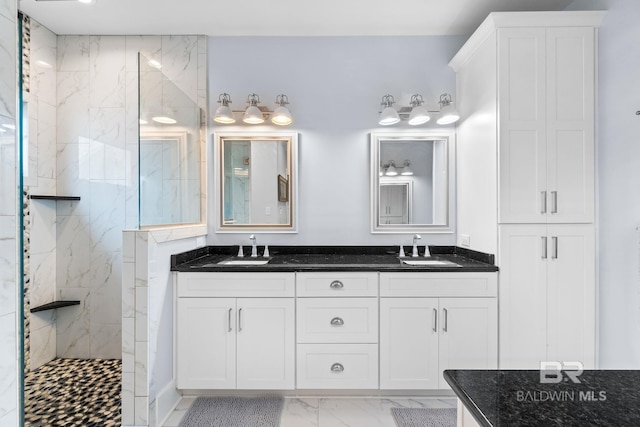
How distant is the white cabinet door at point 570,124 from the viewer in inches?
84.4

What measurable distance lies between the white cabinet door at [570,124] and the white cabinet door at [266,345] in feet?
6.07

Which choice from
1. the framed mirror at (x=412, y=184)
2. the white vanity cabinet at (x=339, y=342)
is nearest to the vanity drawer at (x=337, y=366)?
the white vanity cabinet at (x=339, y=342)

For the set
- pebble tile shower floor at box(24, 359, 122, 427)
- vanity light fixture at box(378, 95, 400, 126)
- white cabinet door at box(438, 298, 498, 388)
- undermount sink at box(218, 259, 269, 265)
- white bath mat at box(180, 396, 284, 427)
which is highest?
vanity light fixture at box(378, 95, 400, 126)

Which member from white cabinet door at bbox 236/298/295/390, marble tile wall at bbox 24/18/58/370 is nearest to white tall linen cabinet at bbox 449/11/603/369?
white cabinet door at bbox 236/298/295/390

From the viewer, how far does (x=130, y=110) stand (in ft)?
9.28

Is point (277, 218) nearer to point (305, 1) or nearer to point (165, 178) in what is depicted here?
point (165, 178)

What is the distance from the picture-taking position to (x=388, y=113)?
2633 mm

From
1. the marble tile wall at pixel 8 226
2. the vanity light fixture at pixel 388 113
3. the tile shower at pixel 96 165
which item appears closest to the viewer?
the marble tile wall at pixel 8 226

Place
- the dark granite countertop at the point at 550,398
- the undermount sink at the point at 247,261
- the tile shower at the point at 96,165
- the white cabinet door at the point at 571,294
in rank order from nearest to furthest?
the dark granite countertop at the point at 550,398 < the white cabinet door at the point at 571,294 < the undermount sink at the point at 247,261 < the tile shower at the point at 96,165

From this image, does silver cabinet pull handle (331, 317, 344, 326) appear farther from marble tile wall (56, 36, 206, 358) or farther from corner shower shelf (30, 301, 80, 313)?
corner shower shelf (30, 301, 80, 313)

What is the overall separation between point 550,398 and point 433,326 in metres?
1.61

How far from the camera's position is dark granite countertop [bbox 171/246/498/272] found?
7.36 ft

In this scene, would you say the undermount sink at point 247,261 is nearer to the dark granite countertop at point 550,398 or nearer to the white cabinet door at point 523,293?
the white cabinet door at point 523,293

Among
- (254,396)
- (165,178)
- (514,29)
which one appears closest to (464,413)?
(254,396)
